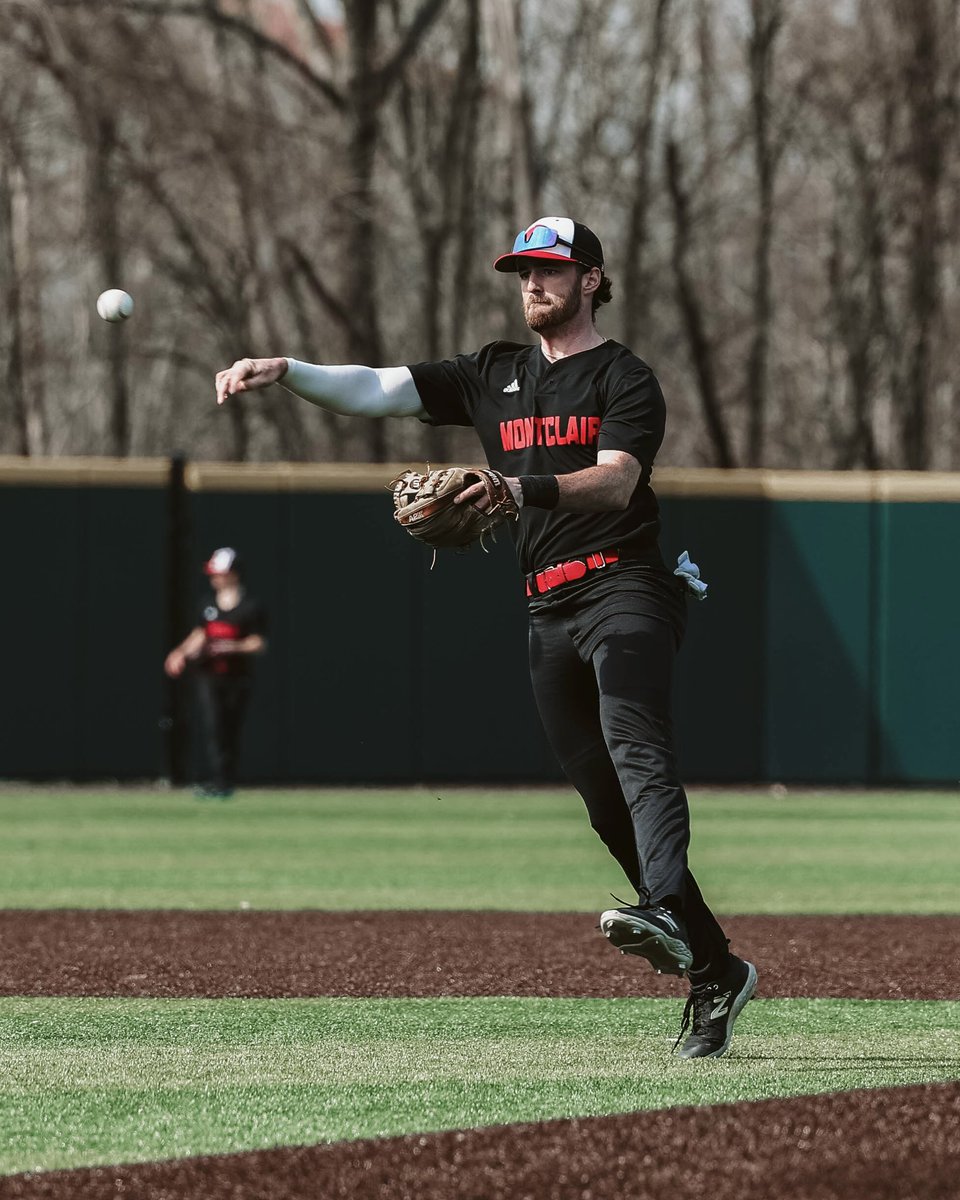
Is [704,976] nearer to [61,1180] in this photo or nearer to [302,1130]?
[302,1130]

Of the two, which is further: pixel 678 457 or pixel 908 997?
Result: pixel 678 457

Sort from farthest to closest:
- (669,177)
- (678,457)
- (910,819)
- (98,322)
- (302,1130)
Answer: (678,457) → (98,322) → (669,177) → (910,819) → (302,1130)

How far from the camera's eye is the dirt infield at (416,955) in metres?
6.98

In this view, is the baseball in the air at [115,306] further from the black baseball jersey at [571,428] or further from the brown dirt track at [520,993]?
the brown dirt track at [520,993]

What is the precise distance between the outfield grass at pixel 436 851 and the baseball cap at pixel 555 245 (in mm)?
4797

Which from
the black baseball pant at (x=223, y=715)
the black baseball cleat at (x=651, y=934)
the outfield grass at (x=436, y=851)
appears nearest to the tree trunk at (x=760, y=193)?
the outfield grass at (x=436, y=851)

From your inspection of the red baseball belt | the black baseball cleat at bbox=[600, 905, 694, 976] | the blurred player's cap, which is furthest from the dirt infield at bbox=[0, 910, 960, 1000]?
the blurred player's cap

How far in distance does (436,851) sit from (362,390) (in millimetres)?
7377

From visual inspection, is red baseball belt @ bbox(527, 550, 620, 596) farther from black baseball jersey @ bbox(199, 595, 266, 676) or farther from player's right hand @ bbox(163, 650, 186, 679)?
player's right hand @ bbox(163, 650, 186, 679)

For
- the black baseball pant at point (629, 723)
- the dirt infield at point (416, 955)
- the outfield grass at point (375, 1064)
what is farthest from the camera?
the dirt infield at point (416, 955)

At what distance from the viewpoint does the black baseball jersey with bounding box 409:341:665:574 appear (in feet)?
17.9

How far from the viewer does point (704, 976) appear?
5.52 meters

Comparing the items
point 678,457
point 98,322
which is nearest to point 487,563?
point 98,322

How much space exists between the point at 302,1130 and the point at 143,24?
21.5m
